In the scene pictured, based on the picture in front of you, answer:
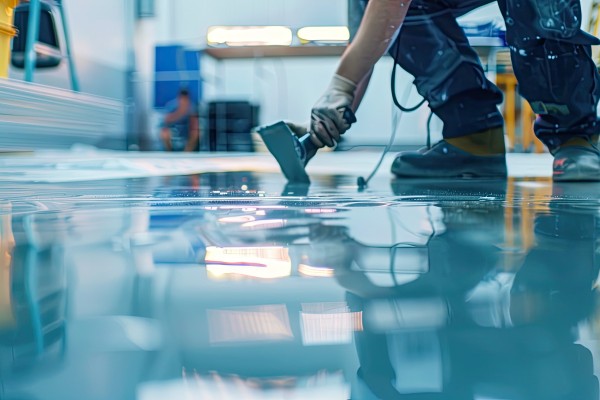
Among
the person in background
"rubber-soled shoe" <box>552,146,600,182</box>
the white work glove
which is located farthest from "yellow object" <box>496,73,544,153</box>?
the white work glove

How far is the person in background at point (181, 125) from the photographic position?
4621 mm

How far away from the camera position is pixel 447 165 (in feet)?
4.65

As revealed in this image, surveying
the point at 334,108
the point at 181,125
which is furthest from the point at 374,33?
the point at 181,125

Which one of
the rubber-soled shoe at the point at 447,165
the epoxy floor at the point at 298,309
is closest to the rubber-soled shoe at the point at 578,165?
the rubber-soled shoe at the point at 447,165

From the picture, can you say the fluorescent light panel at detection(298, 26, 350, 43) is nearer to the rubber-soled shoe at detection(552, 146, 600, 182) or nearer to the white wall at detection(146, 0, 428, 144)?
the white wall at detection(146, 0, 428, 144)

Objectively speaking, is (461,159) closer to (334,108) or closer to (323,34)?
(334,108)

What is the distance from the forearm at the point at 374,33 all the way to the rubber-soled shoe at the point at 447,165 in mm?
373

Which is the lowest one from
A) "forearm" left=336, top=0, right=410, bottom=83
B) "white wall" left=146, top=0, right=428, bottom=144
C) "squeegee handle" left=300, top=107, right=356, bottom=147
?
"squeegee handle" left=300, top=107, right=356, bottom=147

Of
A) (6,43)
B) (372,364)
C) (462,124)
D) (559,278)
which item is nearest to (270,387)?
(372,364)

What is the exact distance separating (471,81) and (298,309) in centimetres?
124

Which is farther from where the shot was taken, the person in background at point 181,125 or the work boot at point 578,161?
the person in background at point 181,125

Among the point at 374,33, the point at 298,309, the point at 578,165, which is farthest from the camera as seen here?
the point at 578,165

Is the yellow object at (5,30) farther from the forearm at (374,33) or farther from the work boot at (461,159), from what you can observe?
the work boot at (461,159)

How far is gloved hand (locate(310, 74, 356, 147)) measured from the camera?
3.59 ft
